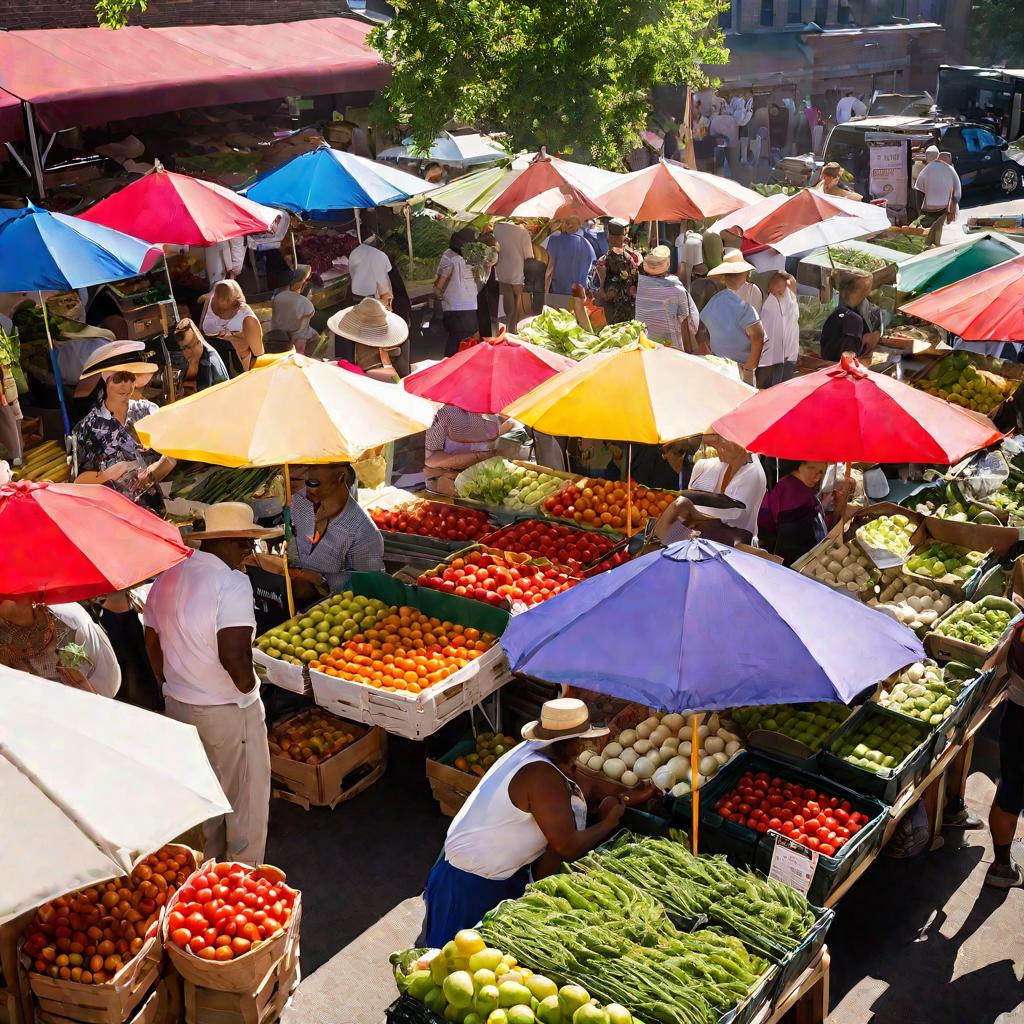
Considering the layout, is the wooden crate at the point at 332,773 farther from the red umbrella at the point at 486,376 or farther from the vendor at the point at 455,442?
the vendor at the point at 455,442

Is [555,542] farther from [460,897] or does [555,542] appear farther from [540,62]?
[540,62]

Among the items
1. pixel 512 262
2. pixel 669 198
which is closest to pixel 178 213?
pixel 512 262

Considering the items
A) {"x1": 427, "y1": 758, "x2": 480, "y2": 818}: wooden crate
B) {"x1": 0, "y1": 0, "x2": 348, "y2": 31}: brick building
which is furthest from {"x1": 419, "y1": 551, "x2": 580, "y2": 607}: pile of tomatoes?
{"x1": 0, "y1": 0, "x2": 348, "y2": 31}: brick building

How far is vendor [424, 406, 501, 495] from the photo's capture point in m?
9.70

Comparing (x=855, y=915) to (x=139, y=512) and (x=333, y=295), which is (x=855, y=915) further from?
(x=333, y=295)

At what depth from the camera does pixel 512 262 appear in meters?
14.4

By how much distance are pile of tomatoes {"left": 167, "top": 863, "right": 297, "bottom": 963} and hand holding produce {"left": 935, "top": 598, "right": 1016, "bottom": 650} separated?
170 inches

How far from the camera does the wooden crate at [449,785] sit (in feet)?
22.3

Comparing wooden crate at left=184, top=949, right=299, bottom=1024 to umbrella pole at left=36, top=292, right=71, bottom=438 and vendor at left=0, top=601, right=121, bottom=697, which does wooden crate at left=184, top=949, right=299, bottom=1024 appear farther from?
umbrella pole at left=36, top=292, right=71, bottom=438

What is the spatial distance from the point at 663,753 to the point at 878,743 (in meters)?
1.13

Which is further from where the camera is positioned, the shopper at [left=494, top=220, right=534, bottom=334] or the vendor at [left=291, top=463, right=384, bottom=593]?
the shopper at [left=494, top=220, right=534, bottom=334]

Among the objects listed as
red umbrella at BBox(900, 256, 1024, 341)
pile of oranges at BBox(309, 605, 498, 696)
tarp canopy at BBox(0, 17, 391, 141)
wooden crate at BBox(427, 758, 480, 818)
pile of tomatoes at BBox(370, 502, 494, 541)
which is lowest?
wooden crate at BBox(427, 758, 480, 818)

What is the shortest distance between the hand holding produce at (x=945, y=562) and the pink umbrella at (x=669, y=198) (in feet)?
16.8

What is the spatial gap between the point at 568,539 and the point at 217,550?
303cm
